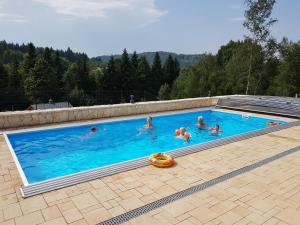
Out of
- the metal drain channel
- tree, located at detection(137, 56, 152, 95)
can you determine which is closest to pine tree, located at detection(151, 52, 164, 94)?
tree, located at detection(137, 56, 152, 95)

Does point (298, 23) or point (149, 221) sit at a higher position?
point (298, 23)

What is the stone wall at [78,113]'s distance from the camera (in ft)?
26.3

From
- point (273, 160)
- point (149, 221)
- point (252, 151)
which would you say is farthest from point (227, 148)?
point (149, 221)

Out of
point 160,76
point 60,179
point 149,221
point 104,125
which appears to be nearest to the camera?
point 149,221

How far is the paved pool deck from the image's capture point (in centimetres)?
360

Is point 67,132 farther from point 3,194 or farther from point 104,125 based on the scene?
point 3,194

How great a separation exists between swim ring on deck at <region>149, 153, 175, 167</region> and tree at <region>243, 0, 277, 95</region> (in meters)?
16.8

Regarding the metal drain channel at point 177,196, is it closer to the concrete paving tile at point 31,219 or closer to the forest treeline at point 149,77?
the concrete paving tile at point 31,219

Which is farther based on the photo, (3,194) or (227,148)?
(227,148)

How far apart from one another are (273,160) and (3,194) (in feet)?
19.1

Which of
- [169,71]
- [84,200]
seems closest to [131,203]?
[84,200]

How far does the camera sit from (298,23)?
21.3 m

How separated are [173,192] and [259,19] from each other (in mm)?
18236

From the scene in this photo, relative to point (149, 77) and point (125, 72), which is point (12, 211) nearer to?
point (125, 72)
